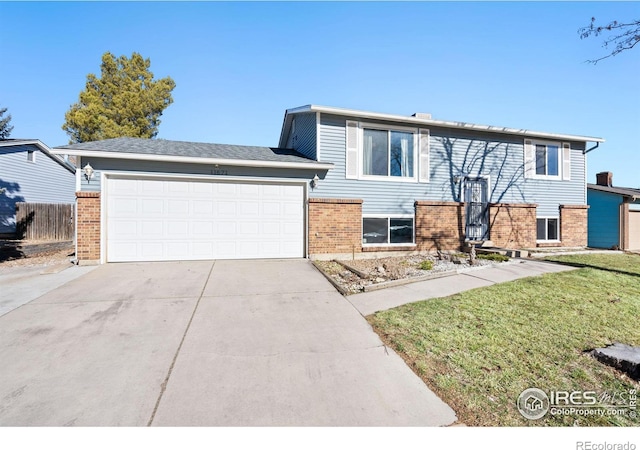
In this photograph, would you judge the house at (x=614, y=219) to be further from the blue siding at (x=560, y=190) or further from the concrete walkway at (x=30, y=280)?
the concrete walkway at (x=30, y=280)

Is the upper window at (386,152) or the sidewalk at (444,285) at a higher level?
the upper window at (386,152)

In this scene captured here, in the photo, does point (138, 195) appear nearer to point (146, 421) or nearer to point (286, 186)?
point (286, 186)

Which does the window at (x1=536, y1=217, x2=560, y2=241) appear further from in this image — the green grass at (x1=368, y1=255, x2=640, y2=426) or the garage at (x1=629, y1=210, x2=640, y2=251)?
the green grass at (x1=368, y1=255, x2=640, y2=426)

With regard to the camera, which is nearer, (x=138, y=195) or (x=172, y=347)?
(x=172, y=347)

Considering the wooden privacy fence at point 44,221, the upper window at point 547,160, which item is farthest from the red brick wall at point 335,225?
the wooden privacy fence at point 44,221

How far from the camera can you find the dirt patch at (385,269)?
625 centimetres

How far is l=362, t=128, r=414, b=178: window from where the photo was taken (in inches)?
384

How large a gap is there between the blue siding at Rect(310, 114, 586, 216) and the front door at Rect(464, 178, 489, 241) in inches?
12.4

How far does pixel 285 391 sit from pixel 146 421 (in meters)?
1.08

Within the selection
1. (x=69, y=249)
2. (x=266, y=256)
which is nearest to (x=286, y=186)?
(x=266, y=256)

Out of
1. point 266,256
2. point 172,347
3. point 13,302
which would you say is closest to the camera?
point 172,347

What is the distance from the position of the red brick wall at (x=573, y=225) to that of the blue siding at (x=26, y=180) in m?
25.9

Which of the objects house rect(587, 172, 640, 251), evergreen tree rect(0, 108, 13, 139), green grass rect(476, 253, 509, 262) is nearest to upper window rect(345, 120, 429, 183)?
green grass rect(476, 253, 509, 262)
